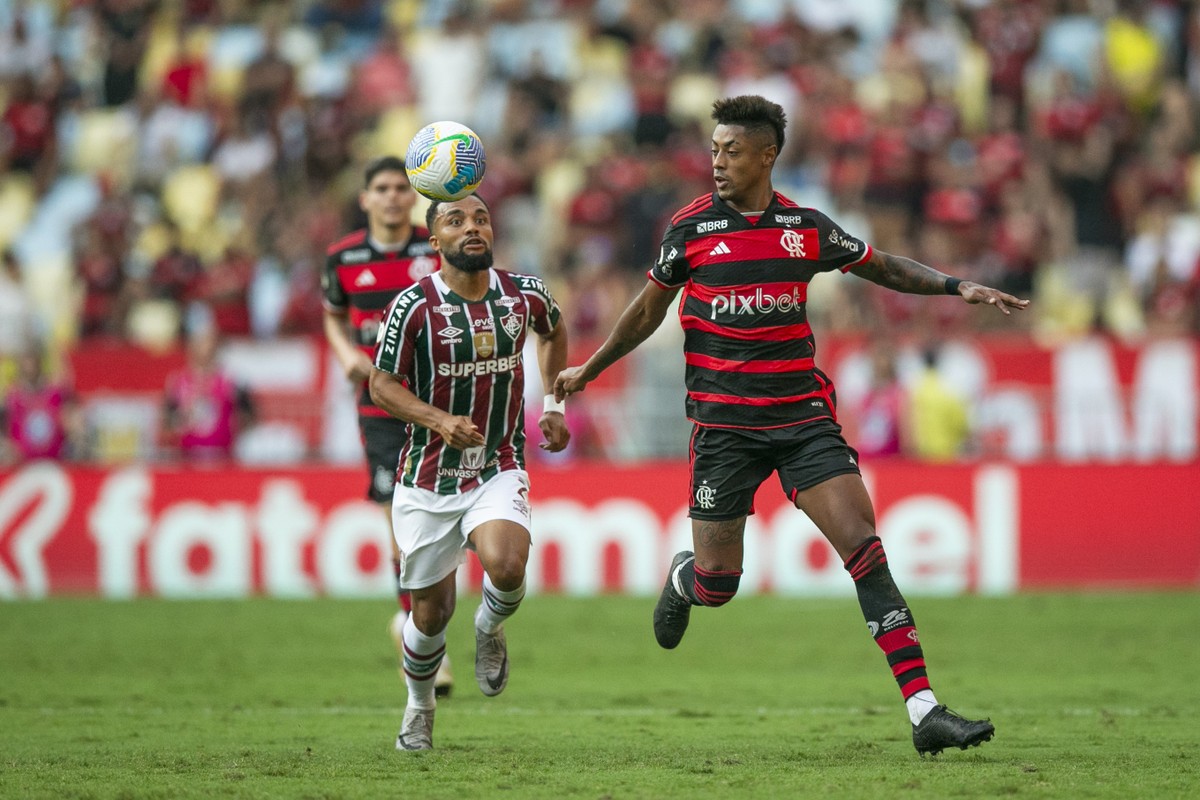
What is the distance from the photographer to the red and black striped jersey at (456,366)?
8148 mm

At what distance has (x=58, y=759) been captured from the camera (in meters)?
7.96

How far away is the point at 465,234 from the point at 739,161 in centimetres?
134

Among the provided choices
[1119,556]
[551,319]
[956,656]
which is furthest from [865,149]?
[551,319]

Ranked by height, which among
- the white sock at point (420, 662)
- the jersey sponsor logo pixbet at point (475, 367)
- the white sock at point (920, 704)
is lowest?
the white sock at point (920, 704)

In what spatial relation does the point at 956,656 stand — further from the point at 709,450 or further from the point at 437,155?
the point at 437,155

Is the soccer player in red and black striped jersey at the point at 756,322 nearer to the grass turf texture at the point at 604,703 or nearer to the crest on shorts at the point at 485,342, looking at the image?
the crest on shorts at the point at 485,342

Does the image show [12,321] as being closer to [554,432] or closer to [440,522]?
[440,522]

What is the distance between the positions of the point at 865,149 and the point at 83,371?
31.2 feet

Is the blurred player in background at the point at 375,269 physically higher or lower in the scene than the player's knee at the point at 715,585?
higher

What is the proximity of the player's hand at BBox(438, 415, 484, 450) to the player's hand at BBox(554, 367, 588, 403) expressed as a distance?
0.68 metres

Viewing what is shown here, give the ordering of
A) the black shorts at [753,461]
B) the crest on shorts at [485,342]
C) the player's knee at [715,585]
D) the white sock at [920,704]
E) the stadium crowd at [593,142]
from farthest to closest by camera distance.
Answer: the stadium crowd at [593,142]
the player's knee at [715,585]
the crest on shorts at [485,342]
the black shorts at [753,461]
the white sock at [920,704]

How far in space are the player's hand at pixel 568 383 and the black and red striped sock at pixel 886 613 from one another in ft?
5.11

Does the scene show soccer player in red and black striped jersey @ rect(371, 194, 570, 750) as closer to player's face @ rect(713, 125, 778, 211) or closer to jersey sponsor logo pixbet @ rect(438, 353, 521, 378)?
jersey sponsor logo pixbet @ rect(438, 353, 521, 378)

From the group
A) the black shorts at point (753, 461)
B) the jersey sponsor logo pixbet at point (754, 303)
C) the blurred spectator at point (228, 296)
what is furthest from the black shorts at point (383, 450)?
Result: the blurred spectator at point (228, 296)
